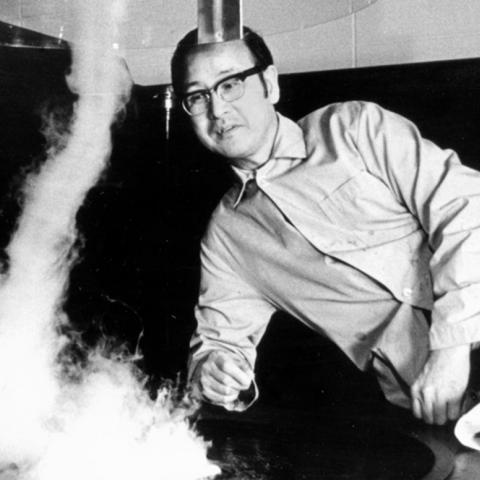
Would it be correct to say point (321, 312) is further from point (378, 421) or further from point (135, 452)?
point (135, 452)

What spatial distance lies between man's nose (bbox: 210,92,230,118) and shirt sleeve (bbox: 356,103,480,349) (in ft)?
1.02

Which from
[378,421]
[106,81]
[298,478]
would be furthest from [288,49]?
[298,478]

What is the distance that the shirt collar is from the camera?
68.4 inches

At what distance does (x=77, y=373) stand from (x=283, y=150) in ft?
2.47

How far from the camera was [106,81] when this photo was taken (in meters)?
2.50

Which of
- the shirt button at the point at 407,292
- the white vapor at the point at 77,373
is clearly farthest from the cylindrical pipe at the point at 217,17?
the shirt button at the point at 407,292

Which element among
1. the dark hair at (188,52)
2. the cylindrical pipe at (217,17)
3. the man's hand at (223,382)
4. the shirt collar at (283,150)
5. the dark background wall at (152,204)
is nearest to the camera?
Answer: the cylindrical pipe at (217,17)

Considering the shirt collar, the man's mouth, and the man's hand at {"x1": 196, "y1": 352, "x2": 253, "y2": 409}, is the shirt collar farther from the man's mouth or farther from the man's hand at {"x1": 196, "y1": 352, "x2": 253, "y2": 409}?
the man's hand at {"x1": 196, "y1": 352, "x2": 253, "y2": 409}

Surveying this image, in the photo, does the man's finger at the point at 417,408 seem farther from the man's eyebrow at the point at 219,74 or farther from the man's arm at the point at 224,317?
the man's eyebrow at the point at 219,74

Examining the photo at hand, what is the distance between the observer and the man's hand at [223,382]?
1.45 m

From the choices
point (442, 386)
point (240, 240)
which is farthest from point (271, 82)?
point (442, 386)

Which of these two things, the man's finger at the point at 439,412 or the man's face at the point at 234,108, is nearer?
the man's finger at the point at 439,412

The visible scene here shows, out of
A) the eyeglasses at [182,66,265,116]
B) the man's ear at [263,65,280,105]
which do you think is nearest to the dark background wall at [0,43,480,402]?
the man's ear at [263,65,280,105]

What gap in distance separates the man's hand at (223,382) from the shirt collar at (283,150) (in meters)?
0.50
